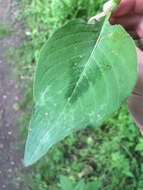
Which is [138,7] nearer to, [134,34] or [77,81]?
[134,34]

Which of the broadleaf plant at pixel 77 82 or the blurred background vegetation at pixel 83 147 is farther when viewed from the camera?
the blurred background vegetation at pixel 83 147

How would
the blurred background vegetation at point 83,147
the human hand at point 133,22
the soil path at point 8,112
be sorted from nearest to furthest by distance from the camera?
the human hand at point 133,22 → the blurred background vegetation at point 83,147 → the soil path at point 8,112

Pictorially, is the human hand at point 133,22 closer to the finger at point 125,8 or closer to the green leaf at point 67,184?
the finger at point 125,8

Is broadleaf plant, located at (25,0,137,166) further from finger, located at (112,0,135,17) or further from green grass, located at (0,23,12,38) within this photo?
green grass, located at (0,23,12,38)

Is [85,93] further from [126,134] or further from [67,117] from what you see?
[126,134]

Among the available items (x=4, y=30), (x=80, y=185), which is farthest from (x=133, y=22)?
(x=4, y=30)

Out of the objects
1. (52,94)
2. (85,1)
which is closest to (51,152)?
(85,1)

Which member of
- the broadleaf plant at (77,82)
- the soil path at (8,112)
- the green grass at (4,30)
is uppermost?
the broadleaf plant at (77,82)

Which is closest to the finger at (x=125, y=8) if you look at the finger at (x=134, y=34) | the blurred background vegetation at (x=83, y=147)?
the finger at (x=134, y=34)
